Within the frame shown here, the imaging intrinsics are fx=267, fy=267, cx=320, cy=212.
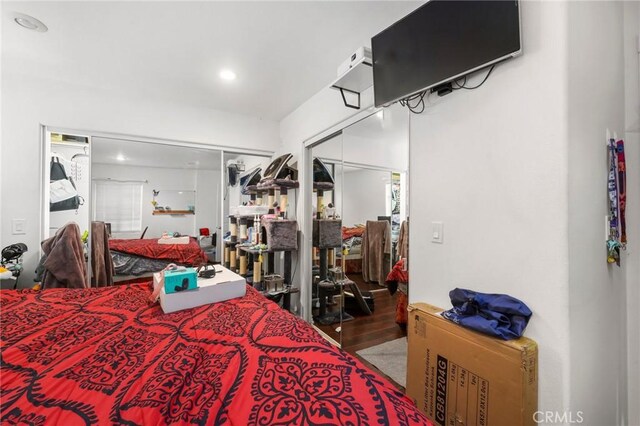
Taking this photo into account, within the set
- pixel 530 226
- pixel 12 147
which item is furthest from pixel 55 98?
pixel 530 226

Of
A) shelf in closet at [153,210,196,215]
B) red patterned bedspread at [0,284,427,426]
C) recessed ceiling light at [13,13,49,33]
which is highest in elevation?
recessed ceiling light at [13,13,49,33]

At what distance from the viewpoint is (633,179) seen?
1428 mm

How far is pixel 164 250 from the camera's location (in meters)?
3.30

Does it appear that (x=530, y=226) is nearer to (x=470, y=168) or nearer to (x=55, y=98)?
(x=470, y=168)

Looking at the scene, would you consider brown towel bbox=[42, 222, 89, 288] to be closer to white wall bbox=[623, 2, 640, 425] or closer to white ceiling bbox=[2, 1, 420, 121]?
white ceiling bbox=[2, 1, 420, 121]

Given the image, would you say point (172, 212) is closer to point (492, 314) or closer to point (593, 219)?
point (492, 314)

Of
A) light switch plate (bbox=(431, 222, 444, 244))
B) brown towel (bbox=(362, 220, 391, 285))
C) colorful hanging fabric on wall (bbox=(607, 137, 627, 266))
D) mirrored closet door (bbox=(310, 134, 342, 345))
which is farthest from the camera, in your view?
mirrored closet door (bbox=(310, 134, 342, 345))

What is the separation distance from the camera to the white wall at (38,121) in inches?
95.4

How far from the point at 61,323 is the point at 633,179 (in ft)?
9.80

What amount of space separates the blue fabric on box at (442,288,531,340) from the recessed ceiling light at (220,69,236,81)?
8.23ft

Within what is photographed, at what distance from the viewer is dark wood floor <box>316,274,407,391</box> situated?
2.62 m

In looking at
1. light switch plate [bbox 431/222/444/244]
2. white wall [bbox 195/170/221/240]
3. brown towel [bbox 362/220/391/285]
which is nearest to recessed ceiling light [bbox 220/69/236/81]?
white wall [bbox 195/170/221/240]

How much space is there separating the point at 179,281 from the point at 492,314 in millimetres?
1566

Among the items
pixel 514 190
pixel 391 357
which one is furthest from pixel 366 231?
pixel 514 190
